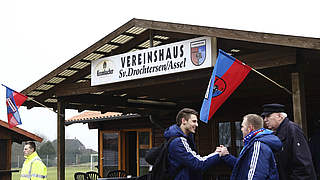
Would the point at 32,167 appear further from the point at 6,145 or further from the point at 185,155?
the point at 6,145

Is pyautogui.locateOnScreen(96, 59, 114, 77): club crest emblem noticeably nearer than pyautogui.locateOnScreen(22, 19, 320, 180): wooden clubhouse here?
No

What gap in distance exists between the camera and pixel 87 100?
37.4 ft

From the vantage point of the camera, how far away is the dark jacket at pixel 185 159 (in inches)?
216

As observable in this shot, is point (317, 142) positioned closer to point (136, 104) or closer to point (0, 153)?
point (136, 104)

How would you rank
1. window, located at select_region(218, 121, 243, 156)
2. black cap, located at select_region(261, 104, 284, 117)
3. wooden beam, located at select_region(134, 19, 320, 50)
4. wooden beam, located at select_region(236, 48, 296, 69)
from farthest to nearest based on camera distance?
window, located at select_region(218, 121, 243, 156) < wooden beam, located at select_region(236, 48, 296, 69) < wooden beam, located at select_region(134, 19, 320, 50) < black cap, located at select_region(261, 104, 284, 117)

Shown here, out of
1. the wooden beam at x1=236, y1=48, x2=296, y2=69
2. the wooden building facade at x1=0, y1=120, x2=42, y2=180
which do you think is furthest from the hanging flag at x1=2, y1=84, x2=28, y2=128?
the wooden beam at x1=236, y1=48, x2=296, y2=69

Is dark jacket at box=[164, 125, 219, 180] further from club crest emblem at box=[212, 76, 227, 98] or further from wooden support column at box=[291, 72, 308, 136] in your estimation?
wooden support column at box=[291, 72, 308, 136]

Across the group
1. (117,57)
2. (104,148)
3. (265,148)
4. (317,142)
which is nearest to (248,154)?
(265,148)

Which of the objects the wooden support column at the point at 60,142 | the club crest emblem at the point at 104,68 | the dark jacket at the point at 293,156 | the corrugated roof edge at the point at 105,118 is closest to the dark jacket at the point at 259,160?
the dark jacket at the point at 293,156

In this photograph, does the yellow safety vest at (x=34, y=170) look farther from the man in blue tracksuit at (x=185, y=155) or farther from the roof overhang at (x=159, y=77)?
the man in blue tracksuit at (x=185, y=155)

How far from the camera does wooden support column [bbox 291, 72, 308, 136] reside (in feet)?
23.1

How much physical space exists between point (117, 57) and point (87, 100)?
2.14m

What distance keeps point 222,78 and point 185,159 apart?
6.43ft

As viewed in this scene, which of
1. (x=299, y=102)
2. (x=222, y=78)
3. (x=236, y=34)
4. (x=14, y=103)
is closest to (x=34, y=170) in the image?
(x=14, y=103)
